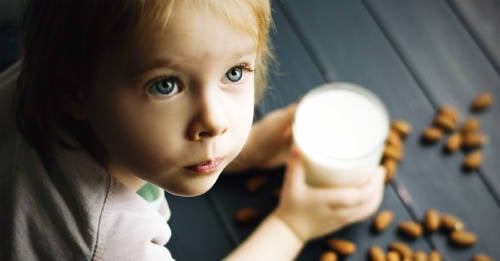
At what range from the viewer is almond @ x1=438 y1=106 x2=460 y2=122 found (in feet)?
2.97

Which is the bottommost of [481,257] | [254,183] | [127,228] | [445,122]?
[481,257]

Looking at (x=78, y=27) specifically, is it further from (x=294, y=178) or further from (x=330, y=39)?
(x=330, y=39)

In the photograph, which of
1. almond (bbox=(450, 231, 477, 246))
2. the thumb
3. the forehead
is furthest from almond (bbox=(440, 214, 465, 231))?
the forehead

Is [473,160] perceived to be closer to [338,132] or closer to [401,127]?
[401,127]

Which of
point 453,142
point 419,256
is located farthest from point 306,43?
point 419,256

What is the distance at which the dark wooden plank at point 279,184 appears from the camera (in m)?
0.84

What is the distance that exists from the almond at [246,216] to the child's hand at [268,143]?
0.07 metres

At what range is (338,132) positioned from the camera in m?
0.77

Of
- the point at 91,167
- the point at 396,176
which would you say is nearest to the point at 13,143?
the point at 91,167

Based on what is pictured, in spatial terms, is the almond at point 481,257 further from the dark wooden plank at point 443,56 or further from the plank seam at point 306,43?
the plank seam at point 306,43

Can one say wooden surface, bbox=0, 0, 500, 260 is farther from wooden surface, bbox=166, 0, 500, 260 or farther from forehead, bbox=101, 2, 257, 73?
forehead, bbox=101, 2, 257, 73

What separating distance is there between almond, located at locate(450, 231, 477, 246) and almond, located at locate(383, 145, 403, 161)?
0.45 feet

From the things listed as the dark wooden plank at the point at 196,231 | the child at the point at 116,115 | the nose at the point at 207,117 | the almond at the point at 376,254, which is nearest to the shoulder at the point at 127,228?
the child at the point at 116,115

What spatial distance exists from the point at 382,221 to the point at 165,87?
501mm
